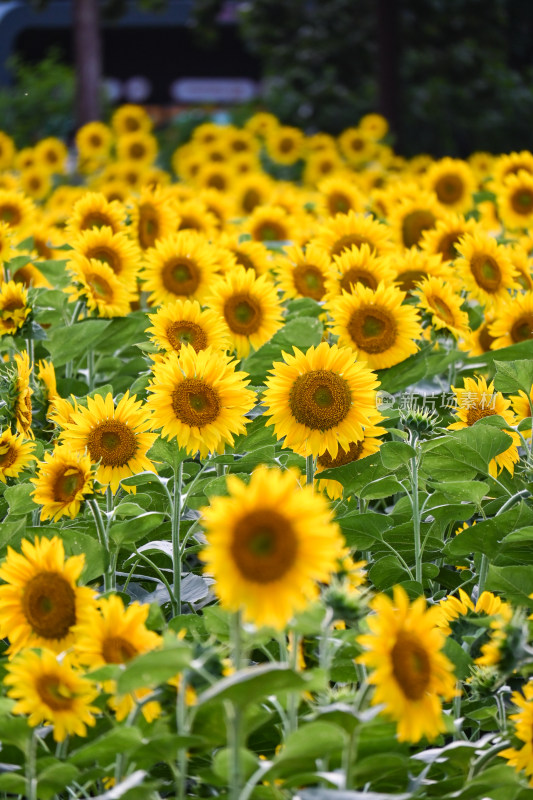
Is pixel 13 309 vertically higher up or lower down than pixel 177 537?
higher up

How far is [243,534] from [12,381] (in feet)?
3.89

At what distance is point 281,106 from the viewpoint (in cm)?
1299

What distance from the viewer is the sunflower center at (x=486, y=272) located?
350 cm

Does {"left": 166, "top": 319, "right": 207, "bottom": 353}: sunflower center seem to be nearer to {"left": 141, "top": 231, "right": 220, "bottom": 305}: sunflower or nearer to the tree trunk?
{"left": 141, "top": 231, "right": 220, "bottom": 305}: sunflower

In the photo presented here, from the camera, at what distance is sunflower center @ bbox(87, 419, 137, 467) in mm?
2434

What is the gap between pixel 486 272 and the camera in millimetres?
3516

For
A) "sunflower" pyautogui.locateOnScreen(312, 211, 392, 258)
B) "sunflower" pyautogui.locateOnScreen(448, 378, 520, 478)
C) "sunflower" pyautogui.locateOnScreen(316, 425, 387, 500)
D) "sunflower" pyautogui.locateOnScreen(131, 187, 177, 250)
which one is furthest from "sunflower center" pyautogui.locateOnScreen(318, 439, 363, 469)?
"sunflower" pyautogui.locateOnScreen(131, 187, 177, 250)

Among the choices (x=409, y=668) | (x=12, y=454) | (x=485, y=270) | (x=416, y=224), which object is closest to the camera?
(x=409, y=668)

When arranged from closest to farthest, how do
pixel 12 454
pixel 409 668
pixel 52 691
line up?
pixel 409 668
pixel 52 691
pixel 12 454

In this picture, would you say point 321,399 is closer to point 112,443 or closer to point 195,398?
point 195,398

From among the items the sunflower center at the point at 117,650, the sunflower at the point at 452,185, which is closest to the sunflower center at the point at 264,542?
the sunflower center at the point at 117,650

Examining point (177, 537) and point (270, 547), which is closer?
point (270, 547)

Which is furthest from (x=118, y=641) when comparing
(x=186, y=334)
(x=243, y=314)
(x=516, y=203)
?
(x=516, y=203)

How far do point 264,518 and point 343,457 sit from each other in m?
1.14
